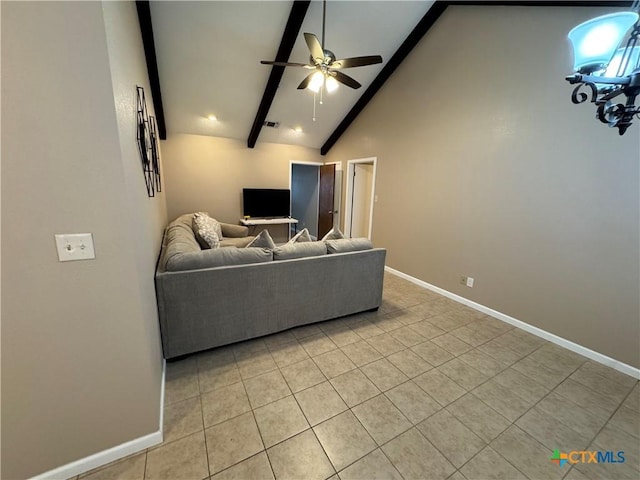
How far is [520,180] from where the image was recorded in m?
2.68

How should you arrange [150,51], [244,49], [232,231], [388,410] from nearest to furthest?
[388,410] → [150,51] → [244,49] → [232,231]

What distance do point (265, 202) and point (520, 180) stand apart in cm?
453

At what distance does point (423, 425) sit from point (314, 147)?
5736 millimetres

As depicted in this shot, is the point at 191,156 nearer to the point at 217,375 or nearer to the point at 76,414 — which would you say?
the point at 217,375

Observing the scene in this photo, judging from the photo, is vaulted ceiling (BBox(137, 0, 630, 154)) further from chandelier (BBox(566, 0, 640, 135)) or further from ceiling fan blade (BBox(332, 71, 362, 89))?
chandelier (BBox(566, 0, 640, 135))

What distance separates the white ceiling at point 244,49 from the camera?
2926 millimetres

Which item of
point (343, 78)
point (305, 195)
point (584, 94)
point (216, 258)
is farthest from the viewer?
point (305, 195)

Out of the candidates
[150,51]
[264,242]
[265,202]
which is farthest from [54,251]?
[265,202]

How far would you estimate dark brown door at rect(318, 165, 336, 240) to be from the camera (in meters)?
5.88

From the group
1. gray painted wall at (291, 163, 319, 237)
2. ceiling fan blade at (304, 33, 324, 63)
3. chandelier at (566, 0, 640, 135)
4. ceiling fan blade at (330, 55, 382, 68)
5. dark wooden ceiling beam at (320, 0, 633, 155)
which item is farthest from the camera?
gray painted wall at (291, 163, 319, 237)

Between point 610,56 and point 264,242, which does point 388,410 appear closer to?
point 264,242

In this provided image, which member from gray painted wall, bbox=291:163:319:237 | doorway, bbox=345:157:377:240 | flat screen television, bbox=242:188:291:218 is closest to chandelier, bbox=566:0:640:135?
doorway, bbox=345:157:377:240

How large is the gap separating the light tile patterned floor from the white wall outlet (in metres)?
1.11

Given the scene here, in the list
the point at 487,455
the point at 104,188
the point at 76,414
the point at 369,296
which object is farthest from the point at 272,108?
the point at 487,455
